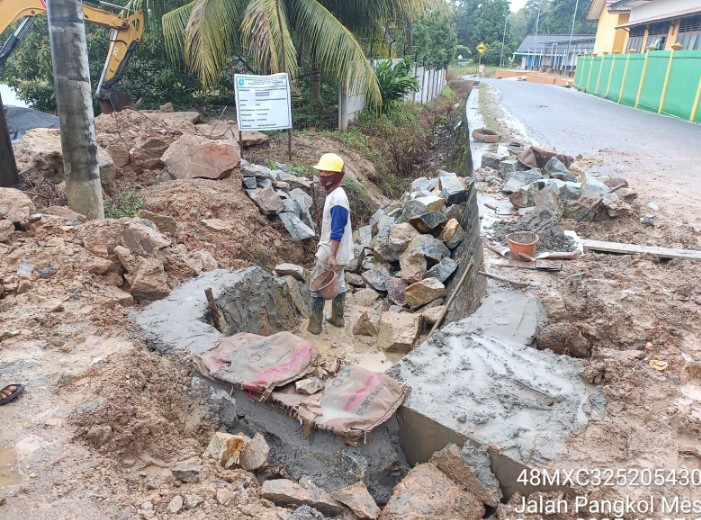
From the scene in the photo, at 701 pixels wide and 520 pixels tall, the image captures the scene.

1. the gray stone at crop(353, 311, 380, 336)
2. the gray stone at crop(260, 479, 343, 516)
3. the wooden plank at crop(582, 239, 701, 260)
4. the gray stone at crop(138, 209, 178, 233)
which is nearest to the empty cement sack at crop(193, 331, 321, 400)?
the gray stone at crop(260, 479, 343, 516)

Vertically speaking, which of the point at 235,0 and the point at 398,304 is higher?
the point at 235,0

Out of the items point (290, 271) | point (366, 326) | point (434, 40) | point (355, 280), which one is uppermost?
point (434, 40)

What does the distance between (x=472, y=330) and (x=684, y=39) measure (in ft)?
81.0

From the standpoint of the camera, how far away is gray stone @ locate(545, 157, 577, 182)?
7.12m

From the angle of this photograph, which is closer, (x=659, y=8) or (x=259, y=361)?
(x=259, y=361)

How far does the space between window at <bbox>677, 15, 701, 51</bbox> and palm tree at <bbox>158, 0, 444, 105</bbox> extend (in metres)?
14.8

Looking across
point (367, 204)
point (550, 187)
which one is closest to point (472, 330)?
point (550, 187)

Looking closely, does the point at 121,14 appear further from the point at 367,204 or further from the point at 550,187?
the point at 550,187

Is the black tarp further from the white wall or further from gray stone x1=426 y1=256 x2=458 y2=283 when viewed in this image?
the white wall

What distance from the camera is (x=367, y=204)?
906 centimetres

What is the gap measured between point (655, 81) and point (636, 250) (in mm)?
16337

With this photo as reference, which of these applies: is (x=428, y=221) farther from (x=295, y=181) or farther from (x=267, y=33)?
(x=267, y=33)

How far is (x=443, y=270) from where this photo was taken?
6297mm

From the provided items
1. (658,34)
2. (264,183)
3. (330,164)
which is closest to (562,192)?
(330,164)
